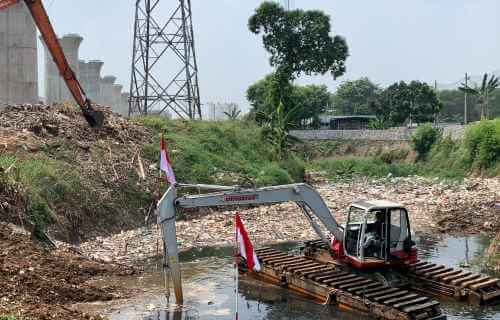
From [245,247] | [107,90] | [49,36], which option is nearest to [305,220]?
[49,36]

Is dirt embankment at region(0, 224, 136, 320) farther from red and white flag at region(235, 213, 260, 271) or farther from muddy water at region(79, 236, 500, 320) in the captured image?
Answer: red and white flag at region(235, 213, 260, 271)

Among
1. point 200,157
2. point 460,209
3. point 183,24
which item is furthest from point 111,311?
point 183,24

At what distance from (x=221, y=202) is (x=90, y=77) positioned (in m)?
26.5

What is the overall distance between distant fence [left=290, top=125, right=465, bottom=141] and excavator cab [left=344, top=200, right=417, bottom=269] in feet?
110

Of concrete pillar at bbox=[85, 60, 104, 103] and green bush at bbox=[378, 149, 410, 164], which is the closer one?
concrete pillar at bbox=[85, 60, 104, 103]

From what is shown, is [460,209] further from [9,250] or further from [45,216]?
[9,250]

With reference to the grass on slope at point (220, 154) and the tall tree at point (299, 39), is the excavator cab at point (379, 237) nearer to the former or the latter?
the grass on slope at point (220, 154)

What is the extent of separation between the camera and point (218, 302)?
42.3 ft

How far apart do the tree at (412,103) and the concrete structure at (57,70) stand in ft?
118

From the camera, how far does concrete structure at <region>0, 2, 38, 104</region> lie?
78.2ft

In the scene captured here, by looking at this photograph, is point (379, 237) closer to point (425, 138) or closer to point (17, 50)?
point (17, 50)

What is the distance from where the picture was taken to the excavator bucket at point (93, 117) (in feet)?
80.4

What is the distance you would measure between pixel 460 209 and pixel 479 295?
1325 centimetres

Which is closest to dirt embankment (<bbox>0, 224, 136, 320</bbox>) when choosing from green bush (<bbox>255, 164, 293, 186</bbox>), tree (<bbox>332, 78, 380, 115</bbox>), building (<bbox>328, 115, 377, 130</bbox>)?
green bush (<bbox>255, 164, 293, 186</bbox>)
